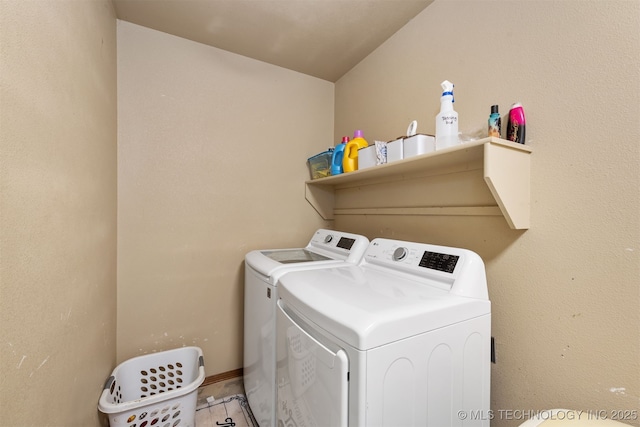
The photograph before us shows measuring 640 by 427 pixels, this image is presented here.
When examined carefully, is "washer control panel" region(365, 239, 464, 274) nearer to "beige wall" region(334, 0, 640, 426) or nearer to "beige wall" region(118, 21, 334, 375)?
"beige wall" region(334, 0, 640, 426)

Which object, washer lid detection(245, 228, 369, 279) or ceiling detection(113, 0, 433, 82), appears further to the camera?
ceiling detection(113, 0, 433, 82)

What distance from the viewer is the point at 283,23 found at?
5.56 ft

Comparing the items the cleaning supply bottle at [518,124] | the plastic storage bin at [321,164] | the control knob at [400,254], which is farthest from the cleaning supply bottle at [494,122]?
the plastic storage bin at [321,164]

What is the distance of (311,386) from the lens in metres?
0.89

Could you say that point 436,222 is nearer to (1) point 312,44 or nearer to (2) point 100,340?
(1) point 312,44

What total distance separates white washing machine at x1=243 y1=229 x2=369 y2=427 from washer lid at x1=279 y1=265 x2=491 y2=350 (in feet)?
0.51

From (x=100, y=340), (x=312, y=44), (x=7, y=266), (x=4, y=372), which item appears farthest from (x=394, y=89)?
(x=100, y=340)

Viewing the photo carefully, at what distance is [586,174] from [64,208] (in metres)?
1.81


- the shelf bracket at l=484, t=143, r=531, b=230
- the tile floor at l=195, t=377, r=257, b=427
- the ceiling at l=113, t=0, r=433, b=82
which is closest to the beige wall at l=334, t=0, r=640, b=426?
the shelf bracket at l=484, t=143, r=531, b=230

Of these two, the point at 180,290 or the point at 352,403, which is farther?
the point at 180,290

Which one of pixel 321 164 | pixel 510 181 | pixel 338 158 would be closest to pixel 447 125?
pixel 510 181

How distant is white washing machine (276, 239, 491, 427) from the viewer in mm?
743

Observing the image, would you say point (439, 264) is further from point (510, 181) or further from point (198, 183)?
point (198, 183)

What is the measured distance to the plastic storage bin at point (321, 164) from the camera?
203cm
